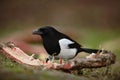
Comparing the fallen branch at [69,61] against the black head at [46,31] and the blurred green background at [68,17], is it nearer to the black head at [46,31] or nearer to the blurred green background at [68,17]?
the black head at [46,31]

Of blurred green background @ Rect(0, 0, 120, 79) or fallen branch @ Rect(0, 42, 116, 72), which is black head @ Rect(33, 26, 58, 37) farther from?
blurred green background @ Rect(0, 0, 120, 79)

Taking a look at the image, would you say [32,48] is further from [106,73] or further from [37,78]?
[37,78]

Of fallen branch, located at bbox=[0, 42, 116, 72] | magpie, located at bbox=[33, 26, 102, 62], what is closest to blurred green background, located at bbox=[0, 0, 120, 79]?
magpie, located at bbox=[33, 26, 102, 62]

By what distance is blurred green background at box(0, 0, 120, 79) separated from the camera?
5.07 meters

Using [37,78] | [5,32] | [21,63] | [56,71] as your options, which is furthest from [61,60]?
[5,32]

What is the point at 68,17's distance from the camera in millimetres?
5941

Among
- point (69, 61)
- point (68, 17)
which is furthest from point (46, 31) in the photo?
point (68, 17)

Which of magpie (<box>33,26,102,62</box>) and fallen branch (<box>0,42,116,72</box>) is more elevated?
magpie (<box>33,26,102,62</box>)

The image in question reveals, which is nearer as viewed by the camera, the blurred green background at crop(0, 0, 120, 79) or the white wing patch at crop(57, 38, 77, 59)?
the white wing patch at crop(57, 38, 77, 59)

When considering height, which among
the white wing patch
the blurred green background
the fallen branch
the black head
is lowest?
the fallen branch

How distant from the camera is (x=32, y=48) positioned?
457 centimetres

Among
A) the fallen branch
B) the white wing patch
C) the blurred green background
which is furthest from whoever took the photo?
the blurred green background

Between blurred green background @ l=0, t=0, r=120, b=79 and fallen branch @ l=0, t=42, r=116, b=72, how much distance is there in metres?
1.16

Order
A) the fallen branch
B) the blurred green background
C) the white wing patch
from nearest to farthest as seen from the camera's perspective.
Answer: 1. the fallen branch
2. the white wing patch
3. the blurred green background
